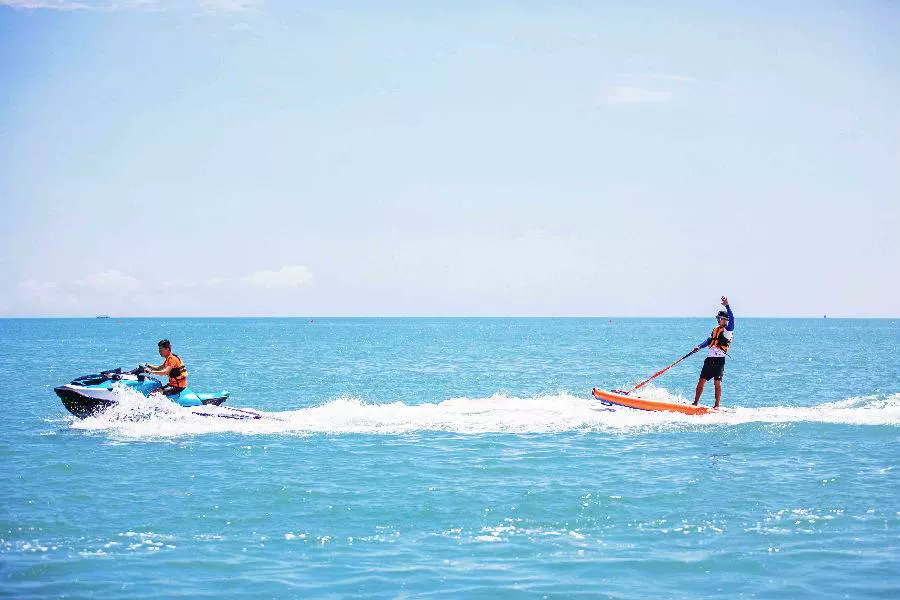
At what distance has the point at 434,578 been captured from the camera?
1005 cm

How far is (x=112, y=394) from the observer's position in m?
20.9

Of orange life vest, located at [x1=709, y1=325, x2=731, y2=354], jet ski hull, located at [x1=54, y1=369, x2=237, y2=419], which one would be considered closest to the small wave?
jet ski hull, located at [x1=54, y1=369, x2=237, y2=419]

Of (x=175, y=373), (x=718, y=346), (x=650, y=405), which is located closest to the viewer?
(x=175, y=373)

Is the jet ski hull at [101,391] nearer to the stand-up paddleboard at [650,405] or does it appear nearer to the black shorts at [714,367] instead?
the stand-up paddleboard at [650,405]

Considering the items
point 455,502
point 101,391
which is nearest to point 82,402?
point 101,391

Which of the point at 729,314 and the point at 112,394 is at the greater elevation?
the point at 729,314

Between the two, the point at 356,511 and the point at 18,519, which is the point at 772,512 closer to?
the point at 356,511

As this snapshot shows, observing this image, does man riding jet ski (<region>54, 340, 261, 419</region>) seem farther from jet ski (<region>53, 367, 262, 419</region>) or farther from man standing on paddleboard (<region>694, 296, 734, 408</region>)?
man standing on paddleboard (<region>694, 296, 734, 408</region>)

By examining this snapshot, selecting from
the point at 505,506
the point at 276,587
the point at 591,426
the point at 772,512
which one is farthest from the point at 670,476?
the point at 276,587

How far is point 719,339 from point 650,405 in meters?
2.65

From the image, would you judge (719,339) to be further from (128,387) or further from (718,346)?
(128,387)

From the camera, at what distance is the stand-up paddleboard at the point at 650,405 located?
73.7 feet

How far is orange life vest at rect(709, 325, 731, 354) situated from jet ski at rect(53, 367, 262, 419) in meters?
12.5

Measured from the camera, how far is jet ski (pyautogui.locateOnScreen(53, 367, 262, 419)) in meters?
20.9
